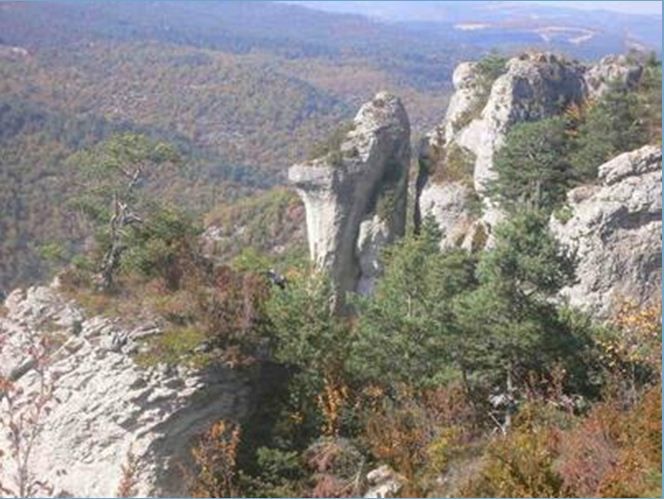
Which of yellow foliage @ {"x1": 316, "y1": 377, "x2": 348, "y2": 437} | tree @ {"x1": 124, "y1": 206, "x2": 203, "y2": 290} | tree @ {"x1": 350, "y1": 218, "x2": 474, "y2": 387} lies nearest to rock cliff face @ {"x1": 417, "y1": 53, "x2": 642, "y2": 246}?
tree @ {"x1": 350, "y1": 218, "x2": 474, "y2": 387}

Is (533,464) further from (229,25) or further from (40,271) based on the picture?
(229,25)

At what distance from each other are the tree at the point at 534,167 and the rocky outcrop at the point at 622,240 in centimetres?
329

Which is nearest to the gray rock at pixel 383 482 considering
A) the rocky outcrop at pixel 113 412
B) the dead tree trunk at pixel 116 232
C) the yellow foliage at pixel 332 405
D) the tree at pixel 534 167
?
the yellow foliage at pixel 332 405

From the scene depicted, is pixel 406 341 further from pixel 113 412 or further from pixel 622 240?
pixel 622 240

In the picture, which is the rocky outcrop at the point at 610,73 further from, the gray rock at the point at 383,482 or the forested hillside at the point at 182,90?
the forested hillside at the point at 182,90

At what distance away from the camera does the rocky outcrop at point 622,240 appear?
65.0ft

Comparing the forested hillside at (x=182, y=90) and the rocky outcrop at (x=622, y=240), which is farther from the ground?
the rocky outcrop at (x=622, y=240)

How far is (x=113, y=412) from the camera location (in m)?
12.0

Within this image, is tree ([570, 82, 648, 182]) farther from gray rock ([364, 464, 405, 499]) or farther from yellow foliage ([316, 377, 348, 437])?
gray rock ([364, 464, 405, 499])

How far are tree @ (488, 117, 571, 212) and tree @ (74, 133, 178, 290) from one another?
10551 millimetres

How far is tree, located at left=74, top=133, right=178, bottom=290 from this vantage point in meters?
16.1

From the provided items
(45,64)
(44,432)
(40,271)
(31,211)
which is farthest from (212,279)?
(45,64)

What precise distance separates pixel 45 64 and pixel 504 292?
135m

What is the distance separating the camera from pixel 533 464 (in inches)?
336
